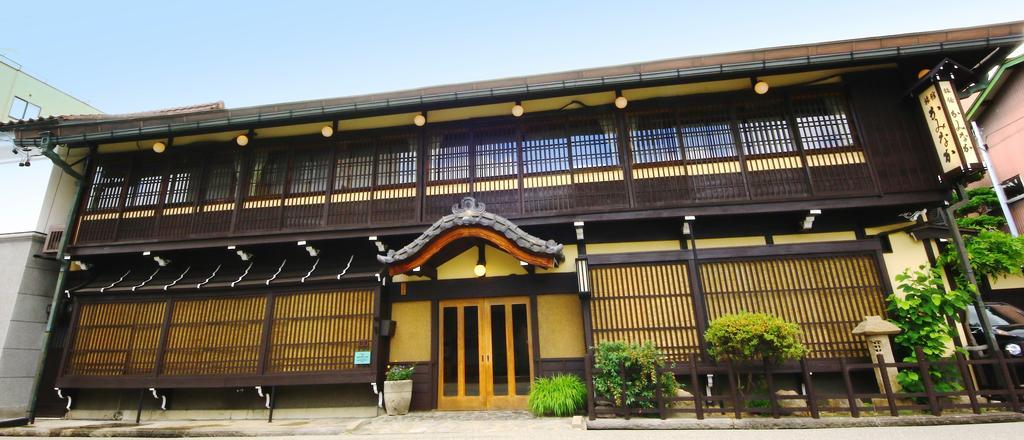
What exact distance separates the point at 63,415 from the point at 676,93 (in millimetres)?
15543

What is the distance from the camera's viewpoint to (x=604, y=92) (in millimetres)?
9164

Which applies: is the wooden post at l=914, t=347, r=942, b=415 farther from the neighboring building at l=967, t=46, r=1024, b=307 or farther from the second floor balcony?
the neighboring building at l=967, t=46, r=1024, b=307

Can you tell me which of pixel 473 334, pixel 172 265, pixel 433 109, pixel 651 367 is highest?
pixel 433 109

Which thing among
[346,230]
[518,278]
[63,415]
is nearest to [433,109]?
[346,230]

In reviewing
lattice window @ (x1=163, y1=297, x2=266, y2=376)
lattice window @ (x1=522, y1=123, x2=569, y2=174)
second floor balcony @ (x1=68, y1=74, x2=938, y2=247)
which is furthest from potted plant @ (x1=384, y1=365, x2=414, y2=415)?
lattice window @ (x1=522, y1=123, x2=569, y2=174)

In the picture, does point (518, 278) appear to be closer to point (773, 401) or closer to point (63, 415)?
point (773, 401)

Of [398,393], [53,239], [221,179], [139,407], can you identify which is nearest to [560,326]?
[398,393]

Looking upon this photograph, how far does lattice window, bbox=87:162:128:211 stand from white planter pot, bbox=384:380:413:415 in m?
8.23

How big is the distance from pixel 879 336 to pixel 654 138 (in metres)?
5.31

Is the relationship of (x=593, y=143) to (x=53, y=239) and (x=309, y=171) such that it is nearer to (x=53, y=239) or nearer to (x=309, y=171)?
(x=309, y=171)

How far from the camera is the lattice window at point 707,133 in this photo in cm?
891

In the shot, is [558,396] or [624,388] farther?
[558,396]

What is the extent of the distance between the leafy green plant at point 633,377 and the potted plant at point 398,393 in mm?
3837

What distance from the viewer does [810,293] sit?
8.24 meters
